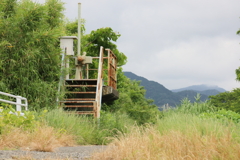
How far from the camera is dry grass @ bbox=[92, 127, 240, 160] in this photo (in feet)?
15.3

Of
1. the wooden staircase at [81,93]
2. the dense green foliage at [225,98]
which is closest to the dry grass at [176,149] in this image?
the wooden staircase at [81,93]

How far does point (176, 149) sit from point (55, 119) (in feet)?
16.6

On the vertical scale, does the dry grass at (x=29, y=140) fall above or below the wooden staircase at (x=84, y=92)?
below

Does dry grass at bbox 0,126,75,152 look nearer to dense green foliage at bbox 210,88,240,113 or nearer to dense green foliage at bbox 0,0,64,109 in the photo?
dense green foliage at bbox 0,0,64,109

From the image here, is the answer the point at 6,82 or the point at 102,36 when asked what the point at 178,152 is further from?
the point at 102,36

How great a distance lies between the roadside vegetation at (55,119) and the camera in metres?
5.49

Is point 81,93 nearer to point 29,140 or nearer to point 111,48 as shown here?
point 29,140

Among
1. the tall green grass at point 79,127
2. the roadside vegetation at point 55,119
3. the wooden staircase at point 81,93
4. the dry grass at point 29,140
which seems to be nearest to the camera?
the roadside vegetation at point 55,119

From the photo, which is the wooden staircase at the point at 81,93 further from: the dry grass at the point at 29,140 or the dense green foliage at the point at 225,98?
the dense green foliage at the point at 225,98

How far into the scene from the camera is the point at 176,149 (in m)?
5.08

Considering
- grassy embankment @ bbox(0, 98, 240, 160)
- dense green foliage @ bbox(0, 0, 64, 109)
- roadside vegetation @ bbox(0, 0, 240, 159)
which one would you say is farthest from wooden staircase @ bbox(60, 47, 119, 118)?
grassy embankment @ bbox(0, 98, 240, 160)

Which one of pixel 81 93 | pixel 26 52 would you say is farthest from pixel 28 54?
pixel 81 93

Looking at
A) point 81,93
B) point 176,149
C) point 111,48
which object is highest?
point 111,48

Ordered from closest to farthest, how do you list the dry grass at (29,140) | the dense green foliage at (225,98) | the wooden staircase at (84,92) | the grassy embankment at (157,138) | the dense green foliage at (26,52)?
the grassy embankment at (157,138)
the dry grass at (29,140)
the dense green foliage at (26,52)
the wooden staircase at (84,92)
the dense green foliage at (225,98)
